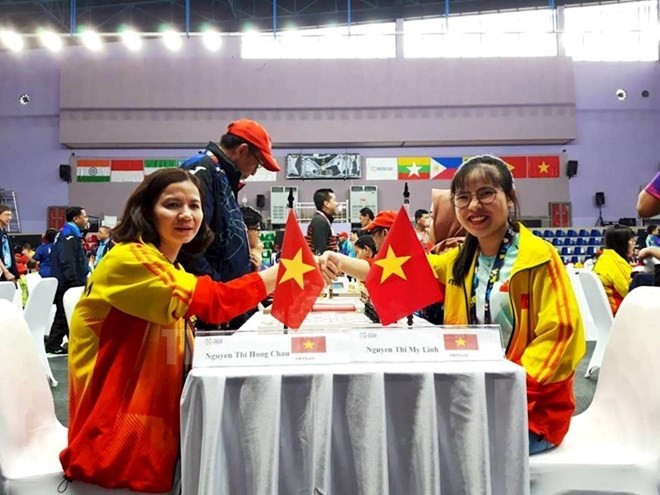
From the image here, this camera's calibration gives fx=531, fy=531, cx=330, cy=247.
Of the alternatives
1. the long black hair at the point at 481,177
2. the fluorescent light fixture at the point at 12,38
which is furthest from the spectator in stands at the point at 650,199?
the fluorescent light fixture at the point at 12,38

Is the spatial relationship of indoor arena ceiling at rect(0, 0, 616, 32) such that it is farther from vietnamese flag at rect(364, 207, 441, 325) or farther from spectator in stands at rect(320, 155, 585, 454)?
vietnamese flag at rect(364, 207, 441, 325)

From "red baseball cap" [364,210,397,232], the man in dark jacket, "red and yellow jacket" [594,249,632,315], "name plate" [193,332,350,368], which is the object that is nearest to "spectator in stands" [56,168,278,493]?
"name plate" [193,332,350,368]

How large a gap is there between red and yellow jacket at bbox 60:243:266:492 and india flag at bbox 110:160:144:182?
12626 mm

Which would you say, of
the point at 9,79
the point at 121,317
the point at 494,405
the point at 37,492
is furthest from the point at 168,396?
the point at 9,79

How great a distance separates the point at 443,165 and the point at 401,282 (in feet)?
40.2

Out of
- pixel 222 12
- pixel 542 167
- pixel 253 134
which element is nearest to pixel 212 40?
pixel 222 12

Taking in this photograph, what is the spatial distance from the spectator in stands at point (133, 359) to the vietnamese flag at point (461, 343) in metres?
0.49

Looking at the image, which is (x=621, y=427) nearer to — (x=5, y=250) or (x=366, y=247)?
A: (x=366, y=247)

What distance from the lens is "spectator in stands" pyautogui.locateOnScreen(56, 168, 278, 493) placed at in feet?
3.80

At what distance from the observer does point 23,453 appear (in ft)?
4.44

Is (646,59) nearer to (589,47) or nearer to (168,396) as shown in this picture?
(589,47)

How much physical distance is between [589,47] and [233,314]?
15.0m

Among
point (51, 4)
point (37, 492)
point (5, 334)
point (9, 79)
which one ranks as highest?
point (51, 4)

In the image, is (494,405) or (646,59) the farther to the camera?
(646,59)
